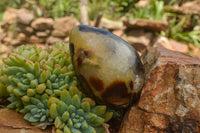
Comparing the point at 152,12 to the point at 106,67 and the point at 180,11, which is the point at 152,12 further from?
the point at 106,67

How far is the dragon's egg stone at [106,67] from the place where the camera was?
1.58 metres

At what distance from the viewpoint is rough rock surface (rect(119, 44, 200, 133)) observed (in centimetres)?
152

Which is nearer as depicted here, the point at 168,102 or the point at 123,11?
the point at 168,102

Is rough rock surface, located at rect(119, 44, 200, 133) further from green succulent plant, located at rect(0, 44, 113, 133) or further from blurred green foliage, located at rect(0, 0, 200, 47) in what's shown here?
blurred green foliage, located at rect(0, 0, 200, 47)

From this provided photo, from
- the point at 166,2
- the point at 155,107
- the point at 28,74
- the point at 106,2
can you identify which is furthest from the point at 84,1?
the point at 166,2

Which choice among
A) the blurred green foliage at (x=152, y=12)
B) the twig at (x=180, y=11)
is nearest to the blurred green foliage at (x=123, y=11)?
the blurred green foliage at (x=152, y=12)

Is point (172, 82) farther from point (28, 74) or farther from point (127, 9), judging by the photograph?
point (127, 9)

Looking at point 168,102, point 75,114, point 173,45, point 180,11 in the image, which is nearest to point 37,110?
Result: point 75,114

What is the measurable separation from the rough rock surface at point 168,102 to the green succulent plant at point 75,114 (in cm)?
27

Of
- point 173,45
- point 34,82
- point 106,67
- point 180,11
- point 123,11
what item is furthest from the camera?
point 123,11

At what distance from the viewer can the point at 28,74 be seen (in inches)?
68.0

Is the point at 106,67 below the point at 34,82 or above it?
above

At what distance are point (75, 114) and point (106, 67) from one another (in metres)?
0.53

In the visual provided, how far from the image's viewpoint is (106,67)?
5.17ft
